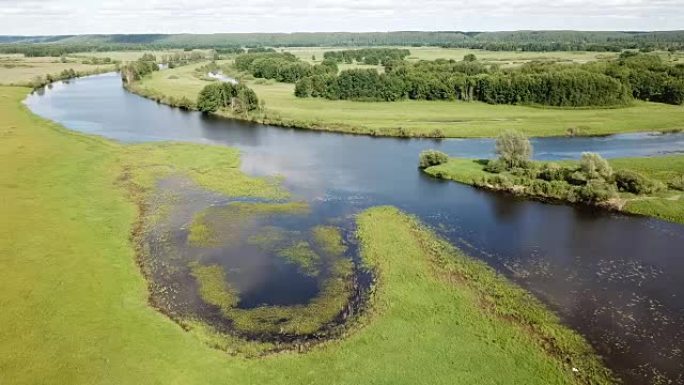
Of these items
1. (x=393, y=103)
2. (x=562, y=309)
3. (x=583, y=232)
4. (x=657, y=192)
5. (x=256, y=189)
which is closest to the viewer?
(x=562, y=309)

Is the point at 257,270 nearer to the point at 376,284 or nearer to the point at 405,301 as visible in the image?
the point at 376,284

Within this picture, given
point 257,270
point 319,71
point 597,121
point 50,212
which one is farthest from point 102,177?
point 319,71

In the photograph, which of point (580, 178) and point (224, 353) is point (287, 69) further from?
point (224, 353)

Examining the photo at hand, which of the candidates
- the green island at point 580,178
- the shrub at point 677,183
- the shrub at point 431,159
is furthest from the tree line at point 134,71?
the shrub at point 677,183

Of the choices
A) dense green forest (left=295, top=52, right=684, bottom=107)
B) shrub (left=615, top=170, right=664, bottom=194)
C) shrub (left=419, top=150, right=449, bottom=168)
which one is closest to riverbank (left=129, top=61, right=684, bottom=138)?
dense green forest (left=295, top=52, right=684, bottom=107)

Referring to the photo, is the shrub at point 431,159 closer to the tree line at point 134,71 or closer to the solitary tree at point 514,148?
the solitary tree at point 514,148

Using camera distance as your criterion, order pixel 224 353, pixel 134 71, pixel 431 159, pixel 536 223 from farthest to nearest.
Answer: pixel 134 71 < pixel 431 159 < pixel 536 223 < pixel 224 353

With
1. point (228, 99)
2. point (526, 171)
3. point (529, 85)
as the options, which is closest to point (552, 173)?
point (526, 171)
